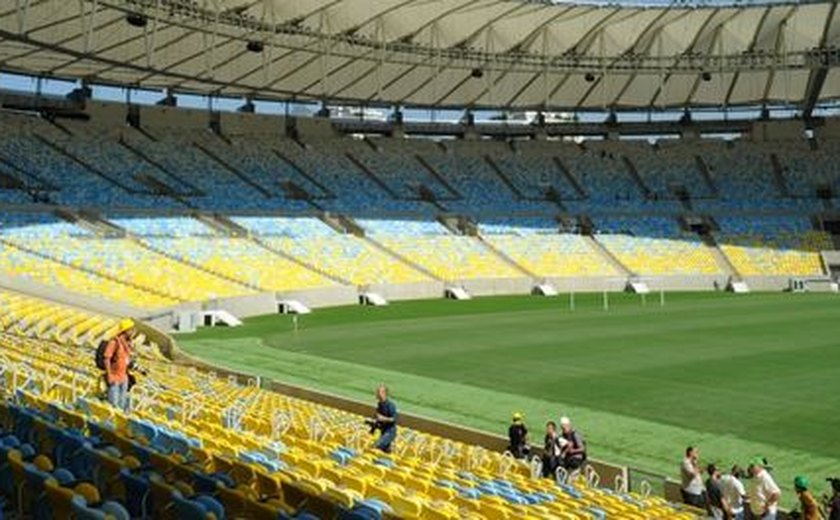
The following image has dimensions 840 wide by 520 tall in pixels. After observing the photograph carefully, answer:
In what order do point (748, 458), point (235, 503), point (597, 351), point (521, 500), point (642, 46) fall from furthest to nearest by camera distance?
point (642, 46), point (597, 351), point (748, 458), point (521, 500), point (235, 503)

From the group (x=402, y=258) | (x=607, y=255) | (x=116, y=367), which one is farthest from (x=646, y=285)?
(x=116, y=367)

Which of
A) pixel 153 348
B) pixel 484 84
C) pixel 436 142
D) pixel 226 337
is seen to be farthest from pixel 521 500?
pixel 436 142

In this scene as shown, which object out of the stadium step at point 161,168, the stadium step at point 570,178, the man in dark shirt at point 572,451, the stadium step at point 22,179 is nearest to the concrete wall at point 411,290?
the stadium step at point 161,168

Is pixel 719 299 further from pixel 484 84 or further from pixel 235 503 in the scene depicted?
pixel 235 503

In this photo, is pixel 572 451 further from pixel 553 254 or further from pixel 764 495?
pixel 553 254

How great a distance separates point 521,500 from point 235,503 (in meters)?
4.25

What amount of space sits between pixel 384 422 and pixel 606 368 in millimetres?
14382

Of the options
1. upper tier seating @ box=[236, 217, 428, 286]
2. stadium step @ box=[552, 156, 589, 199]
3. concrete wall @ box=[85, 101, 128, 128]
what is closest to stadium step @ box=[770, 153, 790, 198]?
stadium step @ box=[552, 156, 589, 199]

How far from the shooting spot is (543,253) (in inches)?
2403

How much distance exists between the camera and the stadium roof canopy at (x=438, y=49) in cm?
4528

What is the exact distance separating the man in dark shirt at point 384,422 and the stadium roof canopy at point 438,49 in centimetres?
3141

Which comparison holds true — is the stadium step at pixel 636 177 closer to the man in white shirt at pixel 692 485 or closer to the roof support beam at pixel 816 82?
the roof support beam at pixel 816 82

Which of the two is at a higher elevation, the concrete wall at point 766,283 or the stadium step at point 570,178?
the stadium step at point 570,178

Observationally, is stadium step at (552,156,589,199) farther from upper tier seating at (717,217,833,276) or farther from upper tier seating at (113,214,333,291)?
upper tier seating at (113,214,333,291)
